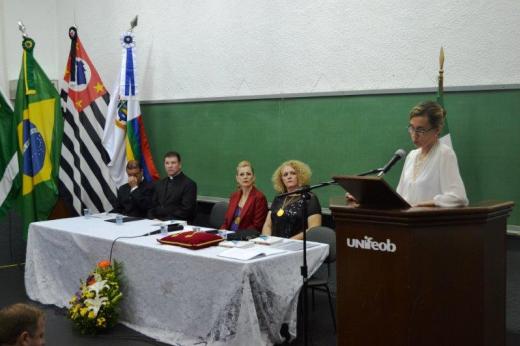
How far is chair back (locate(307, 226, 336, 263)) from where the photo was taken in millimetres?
4074

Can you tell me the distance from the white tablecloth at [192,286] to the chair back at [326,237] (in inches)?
→ 5.6

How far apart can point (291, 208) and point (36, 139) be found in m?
3.13

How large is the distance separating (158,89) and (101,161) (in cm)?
101

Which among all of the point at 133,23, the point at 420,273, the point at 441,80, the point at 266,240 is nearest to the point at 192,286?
the point at 266,240

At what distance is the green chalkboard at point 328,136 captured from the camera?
4.12 metres

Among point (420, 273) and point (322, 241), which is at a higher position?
point (420, 273)

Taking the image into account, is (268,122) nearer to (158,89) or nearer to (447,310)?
(158,89)

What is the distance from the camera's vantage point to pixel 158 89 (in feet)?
21.9

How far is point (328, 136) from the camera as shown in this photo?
16.6 feet

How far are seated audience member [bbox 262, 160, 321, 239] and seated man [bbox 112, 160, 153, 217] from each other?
158 centimetres

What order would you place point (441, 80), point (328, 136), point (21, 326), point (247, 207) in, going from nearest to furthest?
1. point (21, 326)
2. point (441, 80)
3. point (247, 207)
4. point (328, 136)

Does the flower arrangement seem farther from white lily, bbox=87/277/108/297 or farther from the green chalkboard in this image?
the green chalkboard

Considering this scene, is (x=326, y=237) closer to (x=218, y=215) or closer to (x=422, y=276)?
(x=218, y=215)

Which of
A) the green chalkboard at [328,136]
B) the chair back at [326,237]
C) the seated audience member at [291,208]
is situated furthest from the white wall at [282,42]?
the chair back at [326,237]
